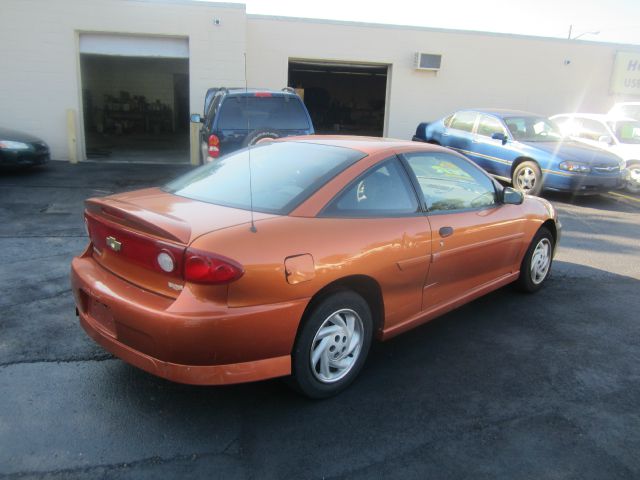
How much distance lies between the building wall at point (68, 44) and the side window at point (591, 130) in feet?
27.6

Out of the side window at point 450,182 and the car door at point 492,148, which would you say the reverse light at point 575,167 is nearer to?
the car door at point 492,148

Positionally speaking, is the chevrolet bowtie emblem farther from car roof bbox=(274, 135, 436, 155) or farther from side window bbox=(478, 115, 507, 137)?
side window bbox=(478, 115, 507, 137)

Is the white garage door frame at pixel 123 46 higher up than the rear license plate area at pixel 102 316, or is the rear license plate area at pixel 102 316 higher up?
the white garage door frame at pixel 123 46

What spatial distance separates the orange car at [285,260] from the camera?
261 cm

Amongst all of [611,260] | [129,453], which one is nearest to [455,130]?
[611,260]

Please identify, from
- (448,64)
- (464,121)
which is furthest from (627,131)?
(448,64)

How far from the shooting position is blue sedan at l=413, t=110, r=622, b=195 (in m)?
9.58

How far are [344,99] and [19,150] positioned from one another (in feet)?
62.7

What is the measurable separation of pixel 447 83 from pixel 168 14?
810 centimetres

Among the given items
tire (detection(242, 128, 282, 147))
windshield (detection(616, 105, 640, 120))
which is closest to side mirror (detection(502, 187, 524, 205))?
tire (detection(242, 128, 282, 147))

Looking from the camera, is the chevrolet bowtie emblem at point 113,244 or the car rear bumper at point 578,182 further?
the car rear bumper at point 578,182

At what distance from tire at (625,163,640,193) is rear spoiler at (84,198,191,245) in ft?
37.5

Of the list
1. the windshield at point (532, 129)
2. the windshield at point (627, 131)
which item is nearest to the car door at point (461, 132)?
the windshield at point (532, 129)

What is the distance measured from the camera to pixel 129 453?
2.61 meters
